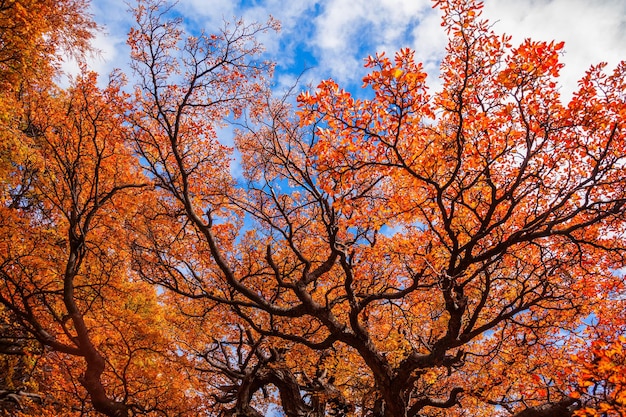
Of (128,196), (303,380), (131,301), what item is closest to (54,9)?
(128,196)

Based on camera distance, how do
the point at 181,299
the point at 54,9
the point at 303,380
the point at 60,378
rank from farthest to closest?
the point at 181,299 < the point at 303,380 < the point at 60,378 < the point at 54,9

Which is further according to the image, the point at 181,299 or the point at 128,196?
the point at 181,299

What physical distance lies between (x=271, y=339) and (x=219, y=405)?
16.7ft

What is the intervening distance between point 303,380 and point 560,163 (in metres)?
13.7

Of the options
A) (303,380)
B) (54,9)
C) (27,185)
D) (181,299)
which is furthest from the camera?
(181,299)

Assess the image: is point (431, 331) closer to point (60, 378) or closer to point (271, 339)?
point (271, 339)

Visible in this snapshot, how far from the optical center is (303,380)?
1680 cm

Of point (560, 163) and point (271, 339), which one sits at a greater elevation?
point (560, 163)

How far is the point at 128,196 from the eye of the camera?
1524cm

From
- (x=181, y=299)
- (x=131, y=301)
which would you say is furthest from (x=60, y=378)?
(x=181, y=299)

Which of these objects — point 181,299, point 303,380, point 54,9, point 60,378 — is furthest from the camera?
point 181,299

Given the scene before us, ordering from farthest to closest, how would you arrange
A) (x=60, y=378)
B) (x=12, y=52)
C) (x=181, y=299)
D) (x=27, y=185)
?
(x=181, y=299)
(x=60, y=378)
(x=27, y=185)
(x=12, y=52)

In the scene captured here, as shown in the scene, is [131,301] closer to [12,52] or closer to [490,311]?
[12,52]

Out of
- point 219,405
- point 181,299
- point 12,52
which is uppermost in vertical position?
point 12,52
